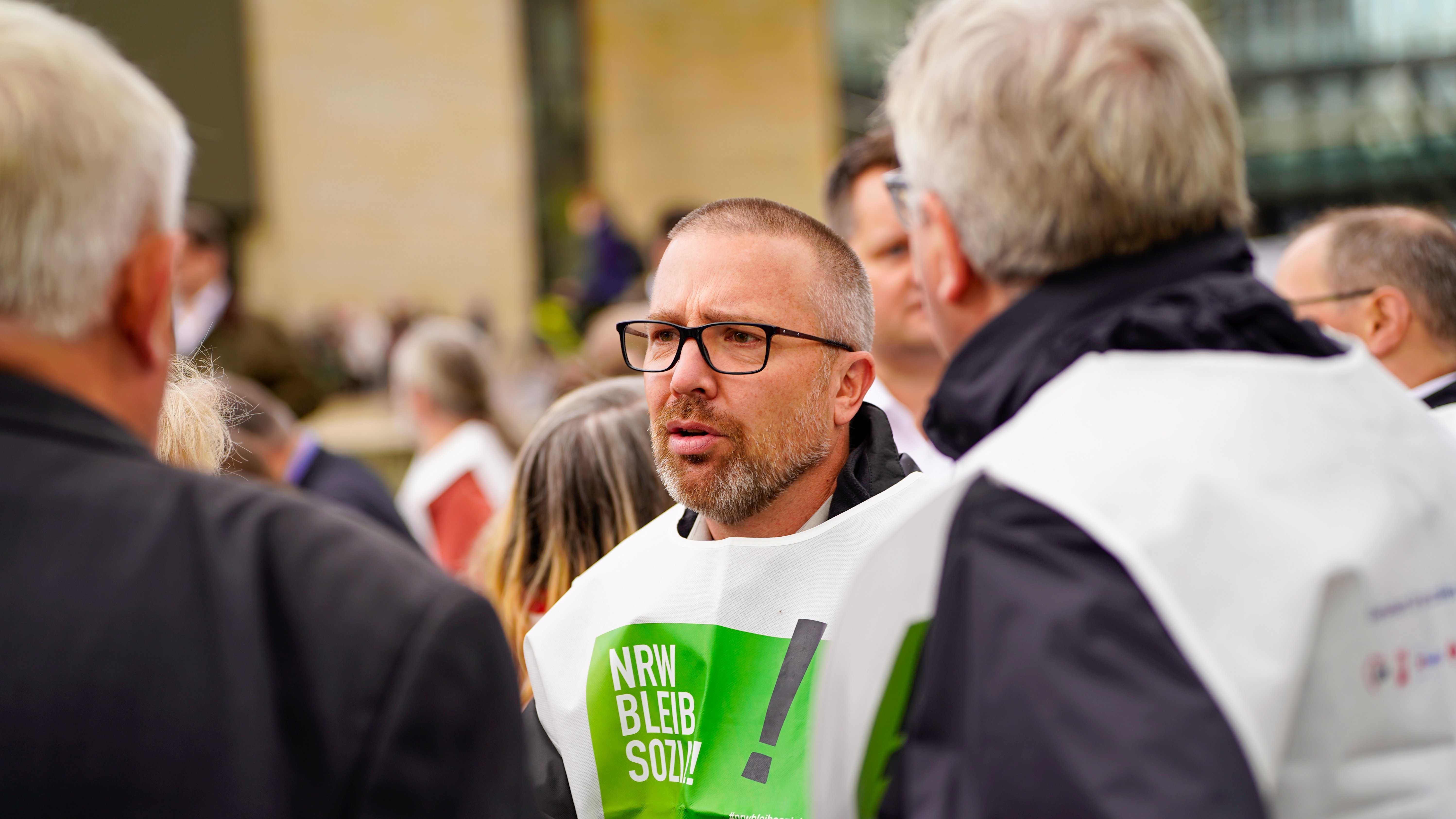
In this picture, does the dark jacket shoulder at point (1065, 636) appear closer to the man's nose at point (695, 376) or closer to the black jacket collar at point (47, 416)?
the black jacket collar at point (47, 416)

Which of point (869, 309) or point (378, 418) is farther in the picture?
point (378, 418)

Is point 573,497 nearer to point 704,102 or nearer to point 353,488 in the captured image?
point 353,488

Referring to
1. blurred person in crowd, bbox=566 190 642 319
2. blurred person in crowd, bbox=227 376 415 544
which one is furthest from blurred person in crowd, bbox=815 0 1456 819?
blurred person in crowd, bbox=566 190 642 319

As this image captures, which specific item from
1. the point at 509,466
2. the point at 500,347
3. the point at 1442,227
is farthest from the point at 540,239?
the point at 1442,227

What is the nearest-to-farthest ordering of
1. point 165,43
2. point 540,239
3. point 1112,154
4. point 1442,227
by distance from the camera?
point 1112,154, point 1442,227, point 165,43, point 540,239

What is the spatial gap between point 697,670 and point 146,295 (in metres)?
1.21

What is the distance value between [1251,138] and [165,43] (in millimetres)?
29920

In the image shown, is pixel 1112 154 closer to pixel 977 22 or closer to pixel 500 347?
pixel 977 22

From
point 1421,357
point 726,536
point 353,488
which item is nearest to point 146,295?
point 726,536

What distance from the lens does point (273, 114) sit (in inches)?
796

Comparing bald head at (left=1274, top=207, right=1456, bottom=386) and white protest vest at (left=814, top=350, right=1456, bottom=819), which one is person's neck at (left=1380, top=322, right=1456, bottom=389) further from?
white protest vest at (left=814, top=350, right=1456, bottom=819)

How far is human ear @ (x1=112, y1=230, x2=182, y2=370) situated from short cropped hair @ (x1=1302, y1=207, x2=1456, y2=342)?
2776 mm

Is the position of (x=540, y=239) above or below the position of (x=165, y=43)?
below

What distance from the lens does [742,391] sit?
2.21 m
